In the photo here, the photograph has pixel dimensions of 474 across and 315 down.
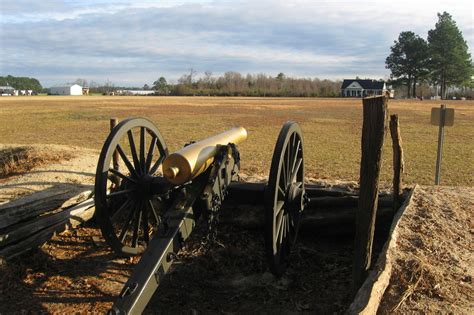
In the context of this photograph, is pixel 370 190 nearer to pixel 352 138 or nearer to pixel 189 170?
pixel 189 170

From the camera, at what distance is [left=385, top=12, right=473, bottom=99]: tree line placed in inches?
3196

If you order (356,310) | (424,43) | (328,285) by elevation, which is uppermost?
(424,43)

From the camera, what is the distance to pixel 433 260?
13.7ft

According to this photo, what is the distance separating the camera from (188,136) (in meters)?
19.0

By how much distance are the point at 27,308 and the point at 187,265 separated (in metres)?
1.89

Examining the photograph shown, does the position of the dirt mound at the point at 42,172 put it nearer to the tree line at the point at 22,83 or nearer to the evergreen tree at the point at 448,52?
the evergreen tree at the point at 448,52

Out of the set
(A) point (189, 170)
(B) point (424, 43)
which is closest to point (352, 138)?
(A) point (189, 170)

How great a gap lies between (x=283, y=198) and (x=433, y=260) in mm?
1537

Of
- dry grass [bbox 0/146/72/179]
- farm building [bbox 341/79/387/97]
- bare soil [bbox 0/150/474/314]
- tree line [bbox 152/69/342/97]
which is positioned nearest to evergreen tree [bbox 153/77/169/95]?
tree line [bbox 152/69/342/97]

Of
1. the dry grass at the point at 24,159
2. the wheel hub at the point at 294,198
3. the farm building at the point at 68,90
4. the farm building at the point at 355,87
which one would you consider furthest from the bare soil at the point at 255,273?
the farm building at the point at 68,90

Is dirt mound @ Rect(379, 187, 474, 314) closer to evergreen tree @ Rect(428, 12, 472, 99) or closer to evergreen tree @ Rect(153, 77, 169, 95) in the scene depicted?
evergreen tree @ Rect(428, 12, 472, 99)

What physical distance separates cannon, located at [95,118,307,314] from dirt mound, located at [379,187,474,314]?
3.87 ft

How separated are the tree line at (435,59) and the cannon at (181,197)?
84.8 metres

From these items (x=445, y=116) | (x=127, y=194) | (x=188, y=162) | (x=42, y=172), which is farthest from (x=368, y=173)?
(x=445, y=116)
